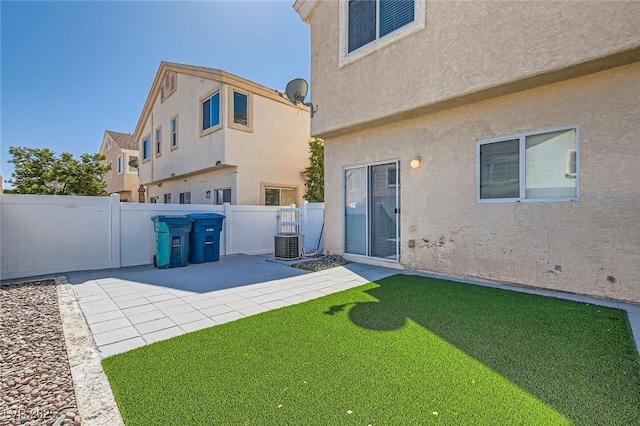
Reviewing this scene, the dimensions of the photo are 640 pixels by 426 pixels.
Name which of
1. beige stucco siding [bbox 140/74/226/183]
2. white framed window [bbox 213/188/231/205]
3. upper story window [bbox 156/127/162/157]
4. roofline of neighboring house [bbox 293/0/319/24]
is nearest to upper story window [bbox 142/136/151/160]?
beige stucco siding [bbox 140/74/226/183]

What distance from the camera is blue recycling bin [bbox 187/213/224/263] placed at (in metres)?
8.11

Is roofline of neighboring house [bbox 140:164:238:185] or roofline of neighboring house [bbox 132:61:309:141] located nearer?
roofline of neighboring house [bbox 132:61:309:141]

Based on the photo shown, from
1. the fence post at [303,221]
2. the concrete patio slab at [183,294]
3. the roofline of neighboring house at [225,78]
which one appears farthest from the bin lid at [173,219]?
the roofline of neighboring house at [225,78]

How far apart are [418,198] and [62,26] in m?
12.1

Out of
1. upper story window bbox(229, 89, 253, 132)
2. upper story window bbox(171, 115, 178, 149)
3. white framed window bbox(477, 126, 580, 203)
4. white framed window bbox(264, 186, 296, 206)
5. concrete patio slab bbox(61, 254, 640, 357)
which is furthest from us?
upper story window bbox(171, 115, 178, 149)

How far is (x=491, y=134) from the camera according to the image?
576cm

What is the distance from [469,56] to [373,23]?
9.31 ft

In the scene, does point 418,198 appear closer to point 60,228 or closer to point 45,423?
point 45,423

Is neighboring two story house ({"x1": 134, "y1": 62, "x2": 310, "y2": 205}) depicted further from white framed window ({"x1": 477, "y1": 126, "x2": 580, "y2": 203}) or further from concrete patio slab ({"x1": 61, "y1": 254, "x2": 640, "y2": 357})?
white framed window ({"x1": 477, "y1": 126, "x2": 580, "y2": 203})

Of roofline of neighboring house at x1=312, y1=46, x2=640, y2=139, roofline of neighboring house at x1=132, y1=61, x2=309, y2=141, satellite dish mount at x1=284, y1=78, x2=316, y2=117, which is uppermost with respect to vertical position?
roofline of neighboring house at x1=132, y1=61, x2=309, y2=141

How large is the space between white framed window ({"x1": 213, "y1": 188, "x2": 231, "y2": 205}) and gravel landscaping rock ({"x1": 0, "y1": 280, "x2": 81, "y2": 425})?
331 inches

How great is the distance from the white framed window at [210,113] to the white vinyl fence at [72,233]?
4.80 meters

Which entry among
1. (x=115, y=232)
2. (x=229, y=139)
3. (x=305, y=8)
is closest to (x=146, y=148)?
(x=229, y=139)

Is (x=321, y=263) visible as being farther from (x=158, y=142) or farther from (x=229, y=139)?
(x=158, y=142)
